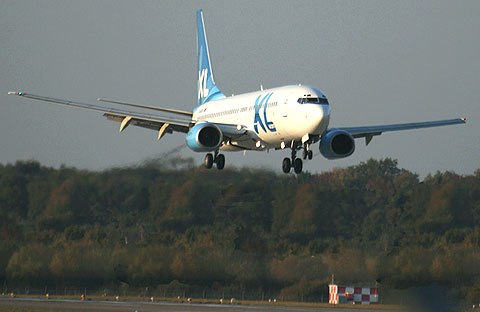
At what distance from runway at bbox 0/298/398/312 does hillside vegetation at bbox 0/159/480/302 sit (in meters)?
1.21

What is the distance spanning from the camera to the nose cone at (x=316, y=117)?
39312 millimetres

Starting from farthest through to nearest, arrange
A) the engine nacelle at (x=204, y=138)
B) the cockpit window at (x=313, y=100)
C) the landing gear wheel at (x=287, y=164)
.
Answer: the landing gear wheel at (x=287, y=164)
the engine nacelle at (x=204, y=138)
the cockpit window at (x=313, y=100)

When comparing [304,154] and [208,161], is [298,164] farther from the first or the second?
[208,161]

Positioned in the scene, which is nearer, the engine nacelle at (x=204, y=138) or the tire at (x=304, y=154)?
the tire at (x=304, y=154)

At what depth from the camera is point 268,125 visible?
4250cm

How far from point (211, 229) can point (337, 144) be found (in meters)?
12.7

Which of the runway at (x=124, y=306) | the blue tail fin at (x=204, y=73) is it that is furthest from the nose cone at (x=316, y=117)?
the blue tail fin at (x=204, y=73)

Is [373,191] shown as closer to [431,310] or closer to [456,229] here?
[456,229]

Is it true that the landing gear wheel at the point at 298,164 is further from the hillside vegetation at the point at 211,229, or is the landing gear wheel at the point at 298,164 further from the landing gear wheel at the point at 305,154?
the hillside vegetation at the point at 211,229

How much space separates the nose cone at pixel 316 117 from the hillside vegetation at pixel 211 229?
13450mm

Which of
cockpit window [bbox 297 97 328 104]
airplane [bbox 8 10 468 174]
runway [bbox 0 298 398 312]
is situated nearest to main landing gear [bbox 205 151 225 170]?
airplane [bbox 8 10 468 174]

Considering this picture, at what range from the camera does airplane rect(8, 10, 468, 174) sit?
40.2 metres

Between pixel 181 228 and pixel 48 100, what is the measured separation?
1218 cm

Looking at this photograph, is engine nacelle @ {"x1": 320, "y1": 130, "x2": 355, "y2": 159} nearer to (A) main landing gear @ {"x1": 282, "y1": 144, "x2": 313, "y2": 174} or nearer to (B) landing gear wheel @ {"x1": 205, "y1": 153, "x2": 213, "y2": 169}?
(A) main landing gear @ {"x1": 282, "y1": 144, "x2": 313, "y2": 174}
